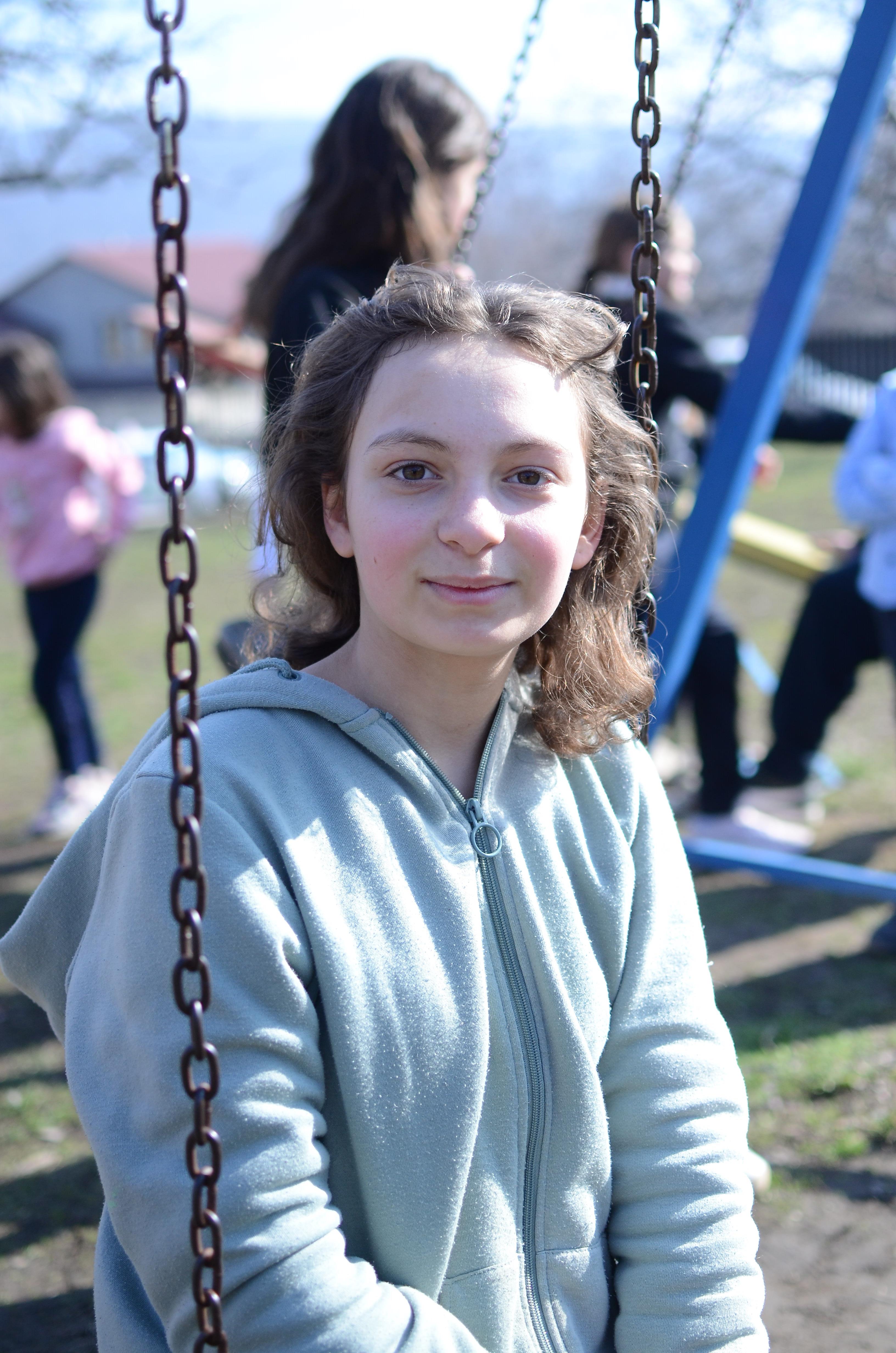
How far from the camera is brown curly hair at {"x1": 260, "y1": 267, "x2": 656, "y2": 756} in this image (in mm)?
1447

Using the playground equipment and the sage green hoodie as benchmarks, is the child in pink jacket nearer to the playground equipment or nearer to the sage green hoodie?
the playground equipment

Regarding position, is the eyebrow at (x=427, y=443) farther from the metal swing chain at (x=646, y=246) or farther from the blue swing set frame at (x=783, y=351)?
the blue swing set frame at (x=783, y=351)

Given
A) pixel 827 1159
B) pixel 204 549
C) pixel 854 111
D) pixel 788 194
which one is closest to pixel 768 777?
pixel 827 1159

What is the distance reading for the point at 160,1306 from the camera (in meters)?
1.21

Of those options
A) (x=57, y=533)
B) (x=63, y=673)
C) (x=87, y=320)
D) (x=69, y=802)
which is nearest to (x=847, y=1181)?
(x=69, y=802)

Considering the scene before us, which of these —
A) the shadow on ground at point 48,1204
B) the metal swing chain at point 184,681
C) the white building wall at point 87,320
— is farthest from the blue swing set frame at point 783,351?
the white building wall at point 87,320

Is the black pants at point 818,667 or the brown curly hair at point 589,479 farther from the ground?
the brown curly hair at point 589,479

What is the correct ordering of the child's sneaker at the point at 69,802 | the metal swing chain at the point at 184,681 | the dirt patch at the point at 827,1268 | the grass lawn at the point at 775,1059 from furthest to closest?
the child's sneaker at the point at 69,802, the grass lawn at the point at 775,1059, the dirt patch at the point at 827,1268, the metal swing chain at the point at 184,681

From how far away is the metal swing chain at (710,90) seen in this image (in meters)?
2.43

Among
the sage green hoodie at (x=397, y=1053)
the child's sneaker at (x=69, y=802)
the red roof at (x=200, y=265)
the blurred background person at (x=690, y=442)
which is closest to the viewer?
the sage green hoodie at (x=397, y=1053)

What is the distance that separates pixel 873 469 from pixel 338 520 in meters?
2.55

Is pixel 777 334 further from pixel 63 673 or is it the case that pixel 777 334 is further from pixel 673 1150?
pixel 63 673

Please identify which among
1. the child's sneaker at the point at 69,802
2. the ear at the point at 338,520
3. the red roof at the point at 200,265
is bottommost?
the red roof at the point at 200,265

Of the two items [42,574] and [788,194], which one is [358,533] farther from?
[788,194]
